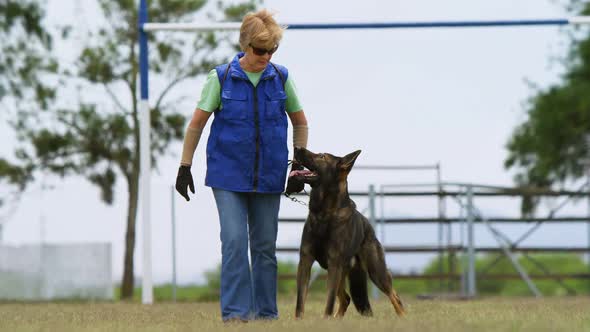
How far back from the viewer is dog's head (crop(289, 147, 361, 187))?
261 inches

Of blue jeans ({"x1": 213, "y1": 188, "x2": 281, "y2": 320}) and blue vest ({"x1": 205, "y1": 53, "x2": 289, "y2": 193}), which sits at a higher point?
blue vest ({"x1": 205, "y1": 53, "x2": 289, "y2": 193})

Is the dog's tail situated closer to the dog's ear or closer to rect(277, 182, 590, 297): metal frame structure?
the dog's ear

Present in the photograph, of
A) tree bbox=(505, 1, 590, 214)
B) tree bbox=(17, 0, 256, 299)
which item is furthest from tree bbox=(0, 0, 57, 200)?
tree bbox=(505, 1, 590, 214)

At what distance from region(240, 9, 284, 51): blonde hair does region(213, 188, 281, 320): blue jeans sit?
101 cm

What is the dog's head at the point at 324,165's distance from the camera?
261 inches

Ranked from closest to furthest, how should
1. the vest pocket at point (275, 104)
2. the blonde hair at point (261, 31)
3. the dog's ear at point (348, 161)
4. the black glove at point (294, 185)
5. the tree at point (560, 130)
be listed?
the blonde hair at point (261, 31) → the dog's ear at point (348, 161) → the vest pocket at point (275, 104) → the black glove at point (294, 185) → the tree at point (560, 130)

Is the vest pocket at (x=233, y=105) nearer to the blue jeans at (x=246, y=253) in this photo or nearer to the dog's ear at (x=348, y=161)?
the blue jeans at (x=246, y=253)

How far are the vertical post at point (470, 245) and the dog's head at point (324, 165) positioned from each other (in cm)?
939

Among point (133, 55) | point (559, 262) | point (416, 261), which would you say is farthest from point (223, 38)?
point (559, 262)

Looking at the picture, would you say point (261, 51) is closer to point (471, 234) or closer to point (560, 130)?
point (471, 234)

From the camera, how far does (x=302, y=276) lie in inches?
261

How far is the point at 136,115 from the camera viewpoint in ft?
63.8

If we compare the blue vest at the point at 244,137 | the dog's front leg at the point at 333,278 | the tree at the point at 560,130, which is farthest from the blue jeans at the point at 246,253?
the tree at the point at 560,130

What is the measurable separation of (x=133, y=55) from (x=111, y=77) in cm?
62
